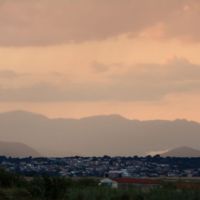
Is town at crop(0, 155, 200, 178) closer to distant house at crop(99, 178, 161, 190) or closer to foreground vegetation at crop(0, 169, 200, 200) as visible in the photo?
distant house at crop(99, 178, 161, 190)

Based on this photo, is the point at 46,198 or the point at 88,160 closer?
the point at 46,198

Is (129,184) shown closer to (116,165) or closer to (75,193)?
(75,193)

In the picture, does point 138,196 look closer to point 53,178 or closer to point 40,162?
point 53,178

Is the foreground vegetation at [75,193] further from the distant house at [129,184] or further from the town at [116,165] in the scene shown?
the town at [116,165]

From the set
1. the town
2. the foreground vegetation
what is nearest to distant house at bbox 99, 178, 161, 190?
the foreground vegetation

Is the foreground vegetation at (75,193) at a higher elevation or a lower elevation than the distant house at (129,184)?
lower

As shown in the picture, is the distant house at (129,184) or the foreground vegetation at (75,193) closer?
the foreground vegetation at (75,193)

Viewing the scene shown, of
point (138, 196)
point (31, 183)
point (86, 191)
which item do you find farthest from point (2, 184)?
point (138, 196)

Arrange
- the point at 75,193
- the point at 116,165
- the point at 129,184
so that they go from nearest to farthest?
the point at 75,193 → the point at 129,184 → the point at 116,165

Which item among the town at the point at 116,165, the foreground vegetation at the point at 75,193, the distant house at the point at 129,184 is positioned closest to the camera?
the foreground vegetation at the point at 75,193

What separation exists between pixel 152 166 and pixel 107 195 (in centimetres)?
10404

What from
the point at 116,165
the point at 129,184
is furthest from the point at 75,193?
the point at 116,165

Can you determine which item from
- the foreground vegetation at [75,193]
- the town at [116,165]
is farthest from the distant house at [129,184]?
the town at [116,165]

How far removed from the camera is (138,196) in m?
63.2
